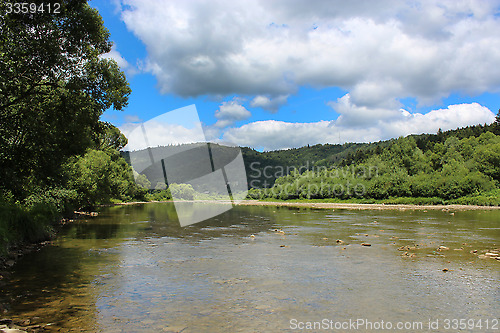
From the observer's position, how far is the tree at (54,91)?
16.7 m

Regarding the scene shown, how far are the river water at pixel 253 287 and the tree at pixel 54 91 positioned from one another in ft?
19.9

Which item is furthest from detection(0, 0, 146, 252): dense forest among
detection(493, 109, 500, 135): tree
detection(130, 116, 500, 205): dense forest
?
detection(493, 109, 500, 135): tree

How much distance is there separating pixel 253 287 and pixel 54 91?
1519cm

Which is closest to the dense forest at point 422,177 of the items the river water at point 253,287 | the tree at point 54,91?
the river water at point 253,287

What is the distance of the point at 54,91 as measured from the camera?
18500mm

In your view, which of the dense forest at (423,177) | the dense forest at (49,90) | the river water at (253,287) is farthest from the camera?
the dense forest at (423,177)

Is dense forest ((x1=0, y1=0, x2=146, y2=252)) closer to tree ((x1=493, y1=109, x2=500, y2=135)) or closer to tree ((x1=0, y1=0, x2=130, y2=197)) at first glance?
tree ((x1=0, y1=0, x2=130, y2=197))

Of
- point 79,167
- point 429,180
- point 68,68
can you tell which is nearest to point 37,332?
point 68,68

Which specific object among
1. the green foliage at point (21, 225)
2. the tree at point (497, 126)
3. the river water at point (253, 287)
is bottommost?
the river water at point (253, 287)

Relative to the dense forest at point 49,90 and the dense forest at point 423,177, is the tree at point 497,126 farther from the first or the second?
the dense forest at point 49,90

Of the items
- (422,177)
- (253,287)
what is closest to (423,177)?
(422,177)

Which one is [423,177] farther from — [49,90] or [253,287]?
[49,90]

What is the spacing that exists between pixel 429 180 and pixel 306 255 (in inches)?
3497

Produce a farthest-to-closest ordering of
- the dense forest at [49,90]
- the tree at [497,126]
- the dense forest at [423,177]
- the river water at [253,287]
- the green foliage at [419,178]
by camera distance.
→ the tree at [497,126] < the green foliage at [419,178] < the dense forest at [423,177] < the dense forest at [49,90] < the river water at [253,287]
